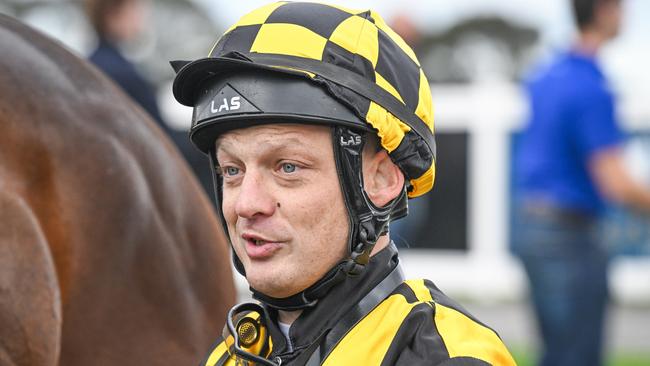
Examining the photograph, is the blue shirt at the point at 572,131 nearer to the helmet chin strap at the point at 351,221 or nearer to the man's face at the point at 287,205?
the helmet chin strap at the point at 351,221

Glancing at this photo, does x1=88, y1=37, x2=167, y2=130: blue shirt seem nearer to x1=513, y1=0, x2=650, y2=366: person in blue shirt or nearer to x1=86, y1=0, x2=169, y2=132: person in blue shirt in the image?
x1=86, y1=0, x2=169, y2=132: person in blue shirt

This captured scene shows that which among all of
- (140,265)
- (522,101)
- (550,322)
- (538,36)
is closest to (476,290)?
(522,101)

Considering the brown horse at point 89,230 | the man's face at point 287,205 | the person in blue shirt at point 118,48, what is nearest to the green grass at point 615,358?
the person in blue shirt at point 118,48

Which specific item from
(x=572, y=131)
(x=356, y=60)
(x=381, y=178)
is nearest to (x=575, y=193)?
(x=572, y=131)

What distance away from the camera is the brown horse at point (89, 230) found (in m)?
2.46

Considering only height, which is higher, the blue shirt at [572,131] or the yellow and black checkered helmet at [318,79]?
the yellow and black checkered helmet at [318,79]

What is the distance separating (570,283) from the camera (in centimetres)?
495

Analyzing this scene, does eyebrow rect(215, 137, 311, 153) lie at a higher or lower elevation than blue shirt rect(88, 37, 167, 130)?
higher

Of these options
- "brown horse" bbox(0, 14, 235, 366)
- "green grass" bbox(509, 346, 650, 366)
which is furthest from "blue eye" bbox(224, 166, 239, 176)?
"green grass" bbox(509, 346, 650, 366)

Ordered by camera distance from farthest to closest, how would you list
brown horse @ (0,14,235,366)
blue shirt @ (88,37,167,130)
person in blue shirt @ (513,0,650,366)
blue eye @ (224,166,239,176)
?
person in blue shirt @ (513,0,650,366)
blue shirt @ (88,37,167,130)
brown horse @ (0,14,235,366)
blue eye @ (224,166,239,176)

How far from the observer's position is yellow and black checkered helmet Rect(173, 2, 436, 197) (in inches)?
70.1

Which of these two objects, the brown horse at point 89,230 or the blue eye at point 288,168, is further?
the brown horse at point 89,230

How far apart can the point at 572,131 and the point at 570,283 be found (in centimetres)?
67

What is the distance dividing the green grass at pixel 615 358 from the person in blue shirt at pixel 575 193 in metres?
2.01
